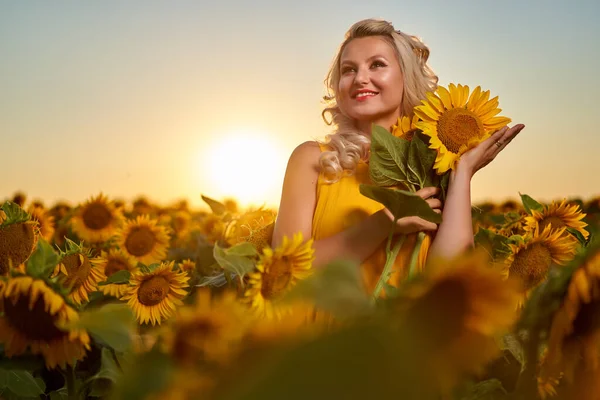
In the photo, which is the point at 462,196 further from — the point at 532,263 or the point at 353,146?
the point at 353,146

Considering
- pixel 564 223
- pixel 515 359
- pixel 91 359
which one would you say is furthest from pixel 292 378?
pixel 564 223

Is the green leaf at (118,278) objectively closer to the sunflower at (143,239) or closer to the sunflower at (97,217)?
the sunflower at (143,239)

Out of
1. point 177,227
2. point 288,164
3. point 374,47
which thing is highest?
point 374,47

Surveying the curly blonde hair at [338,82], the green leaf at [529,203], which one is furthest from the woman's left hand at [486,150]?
the curly blonde hair at [338,82]

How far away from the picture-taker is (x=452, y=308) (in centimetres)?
33

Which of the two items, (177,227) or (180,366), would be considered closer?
(180,366)

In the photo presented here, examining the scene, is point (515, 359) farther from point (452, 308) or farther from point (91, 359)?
point (91, 359)

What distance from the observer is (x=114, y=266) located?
2789 millimetres

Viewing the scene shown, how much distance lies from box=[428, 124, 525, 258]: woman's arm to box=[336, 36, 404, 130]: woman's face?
0.73 meters

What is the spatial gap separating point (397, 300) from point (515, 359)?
0.45 meters

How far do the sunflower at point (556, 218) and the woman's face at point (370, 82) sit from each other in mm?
742

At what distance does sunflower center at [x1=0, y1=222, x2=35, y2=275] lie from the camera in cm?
142

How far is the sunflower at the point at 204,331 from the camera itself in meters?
0.42

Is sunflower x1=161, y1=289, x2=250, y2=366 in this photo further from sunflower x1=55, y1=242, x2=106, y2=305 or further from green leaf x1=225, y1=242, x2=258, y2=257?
sunflower x1=55, y1=242, x2=106, y2=305
